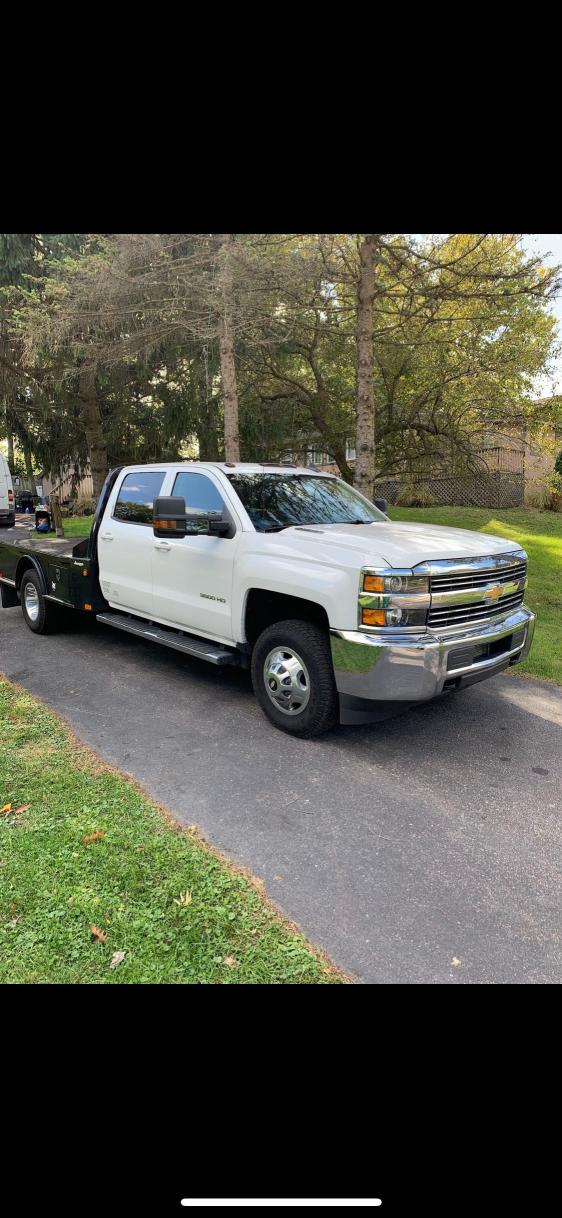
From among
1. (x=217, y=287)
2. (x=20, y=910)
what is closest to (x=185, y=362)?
(x=217, y=287)

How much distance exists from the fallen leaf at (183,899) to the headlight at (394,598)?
1.81 m

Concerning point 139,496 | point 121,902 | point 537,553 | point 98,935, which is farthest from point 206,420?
point 98,935

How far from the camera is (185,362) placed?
1688cm

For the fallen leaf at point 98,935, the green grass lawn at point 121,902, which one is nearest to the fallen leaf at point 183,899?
the green grass lawn at point 121,902

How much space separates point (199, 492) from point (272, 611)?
1.33 metres

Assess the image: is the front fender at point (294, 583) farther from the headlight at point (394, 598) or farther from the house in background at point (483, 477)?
the house in background at point (483, 477)

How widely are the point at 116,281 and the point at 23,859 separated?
10.2 metres

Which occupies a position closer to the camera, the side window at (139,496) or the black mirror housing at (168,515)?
the black mirror housing at (168,515)

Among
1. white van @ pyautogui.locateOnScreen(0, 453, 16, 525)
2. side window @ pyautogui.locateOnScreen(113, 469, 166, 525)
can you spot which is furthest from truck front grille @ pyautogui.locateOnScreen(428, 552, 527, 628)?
white van @ pyautogui.locateOnScreen(0, 453, 16, 525)

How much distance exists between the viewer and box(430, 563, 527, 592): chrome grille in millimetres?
3898

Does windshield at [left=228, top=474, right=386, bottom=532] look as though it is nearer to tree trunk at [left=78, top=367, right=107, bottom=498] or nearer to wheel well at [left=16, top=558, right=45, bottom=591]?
wheel well at [left=16, top=558, right=45, bottom=591]

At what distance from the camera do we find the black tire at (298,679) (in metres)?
4.19

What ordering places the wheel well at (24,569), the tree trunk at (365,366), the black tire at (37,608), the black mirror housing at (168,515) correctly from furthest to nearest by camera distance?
1. the tree trunk at (365,366)
2. the black tire at (37,608)
3. the wheel well at (24,569)
4. the black mirror housing at (168,515)

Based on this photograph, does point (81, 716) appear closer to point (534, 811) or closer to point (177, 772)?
point (177, 772)
